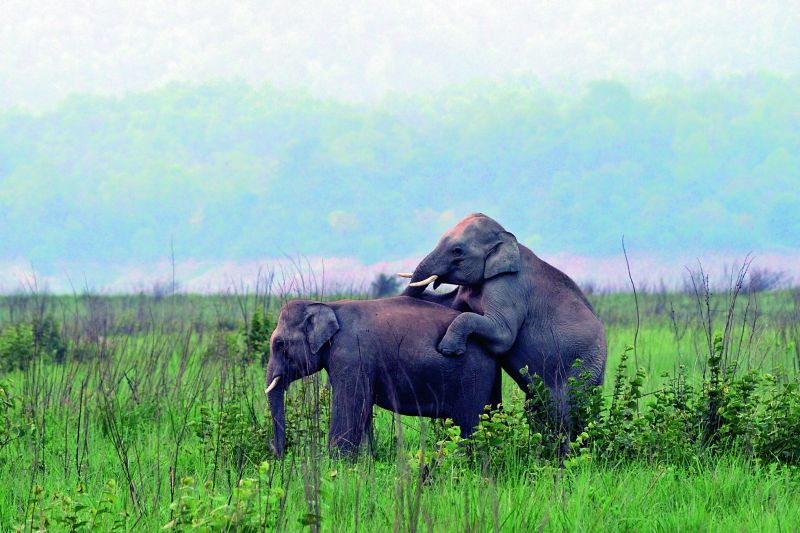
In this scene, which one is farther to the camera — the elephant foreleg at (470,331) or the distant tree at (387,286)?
the distant tree at (387,286)

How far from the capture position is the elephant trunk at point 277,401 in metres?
6.11

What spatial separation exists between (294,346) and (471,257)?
4.38 ft

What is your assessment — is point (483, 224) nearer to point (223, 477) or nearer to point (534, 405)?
point (534, 405)

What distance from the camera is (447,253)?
6.14 meters

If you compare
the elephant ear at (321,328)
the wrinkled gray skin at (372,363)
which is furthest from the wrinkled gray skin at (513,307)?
the elephant ear at (321,328)

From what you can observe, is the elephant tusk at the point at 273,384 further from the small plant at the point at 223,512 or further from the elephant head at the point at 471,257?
the small plant at the point at 223,512

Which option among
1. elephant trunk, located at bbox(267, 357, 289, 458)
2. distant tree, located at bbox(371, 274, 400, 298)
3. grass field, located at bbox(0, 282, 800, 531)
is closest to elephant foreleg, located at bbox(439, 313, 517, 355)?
grass field, located at bbox(0, 282, 800, 531)

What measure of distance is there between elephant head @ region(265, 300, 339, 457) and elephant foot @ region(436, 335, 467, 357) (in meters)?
0.71

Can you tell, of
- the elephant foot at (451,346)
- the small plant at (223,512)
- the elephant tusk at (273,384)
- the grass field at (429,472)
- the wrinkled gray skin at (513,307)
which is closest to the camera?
the small plant at (223,512)

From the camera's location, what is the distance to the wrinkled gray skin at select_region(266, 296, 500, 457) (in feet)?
19.5

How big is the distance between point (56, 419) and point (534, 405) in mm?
4561

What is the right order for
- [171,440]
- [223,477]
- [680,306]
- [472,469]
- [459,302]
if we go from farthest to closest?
[680,306]
[171,440]
[459,302]
[472,469]
[223,477]

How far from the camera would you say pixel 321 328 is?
5.98m

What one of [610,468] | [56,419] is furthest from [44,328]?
[610,468]
